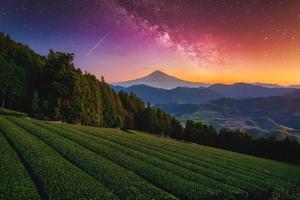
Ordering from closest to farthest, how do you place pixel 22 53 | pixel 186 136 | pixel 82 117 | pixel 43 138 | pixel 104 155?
pixel 104 155, pixel 43 138, pixel 82 117, pixel 186 136, pixel 22 53

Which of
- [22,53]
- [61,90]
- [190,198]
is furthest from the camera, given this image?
[22,53]

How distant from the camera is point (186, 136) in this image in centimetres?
15500

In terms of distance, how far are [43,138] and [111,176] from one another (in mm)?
23605

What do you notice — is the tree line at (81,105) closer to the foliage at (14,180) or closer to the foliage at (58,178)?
the foliage at (58,178)

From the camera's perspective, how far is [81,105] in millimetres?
111938

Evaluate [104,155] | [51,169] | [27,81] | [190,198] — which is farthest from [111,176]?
[27,81]

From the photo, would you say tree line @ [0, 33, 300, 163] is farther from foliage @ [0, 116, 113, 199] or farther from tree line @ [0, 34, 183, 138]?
foliage @ [0, 116, 113, 199]

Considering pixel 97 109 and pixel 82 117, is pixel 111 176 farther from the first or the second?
pixel 97 109

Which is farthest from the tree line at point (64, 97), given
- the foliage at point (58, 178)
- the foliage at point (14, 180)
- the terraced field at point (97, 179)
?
the foliage at point (14, 180)

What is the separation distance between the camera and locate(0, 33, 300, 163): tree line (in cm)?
10794

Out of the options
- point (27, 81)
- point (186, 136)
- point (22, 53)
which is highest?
point (22, 53)

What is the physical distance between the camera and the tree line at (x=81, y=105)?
10794 centimetres

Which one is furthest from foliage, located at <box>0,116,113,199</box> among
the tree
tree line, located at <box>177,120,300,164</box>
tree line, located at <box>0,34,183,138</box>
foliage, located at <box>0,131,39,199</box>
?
tree line, located at <box>177,120,300,164</box>

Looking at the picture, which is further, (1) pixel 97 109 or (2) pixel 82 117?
(1) pixel 97 109
